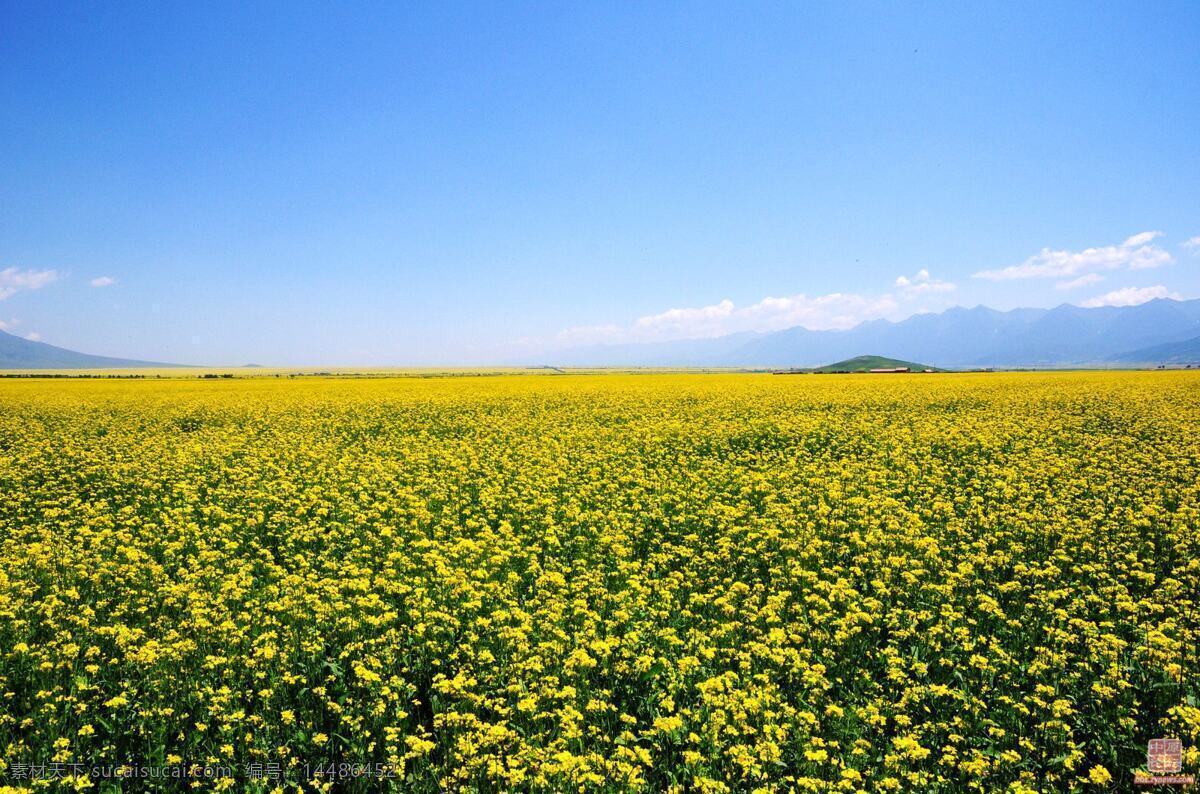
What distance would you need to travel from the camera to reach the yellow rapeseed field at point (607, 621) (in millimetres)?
5203

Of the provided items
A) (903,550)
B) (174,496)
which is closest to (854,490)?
(903,550)

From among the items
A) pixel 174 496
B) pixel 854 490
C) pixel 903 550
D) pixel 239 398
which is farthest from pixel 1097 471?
pixel 239 398

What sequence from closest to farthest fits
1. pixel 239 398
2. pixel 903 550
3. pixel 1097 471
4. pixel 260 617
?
1. pixel 260 617
2. pixel 903 550
3. pixel 1097 471
4. pixel 239 398

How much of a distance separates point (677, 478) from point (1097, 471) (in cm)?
989

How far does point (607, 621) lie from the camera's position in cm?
727

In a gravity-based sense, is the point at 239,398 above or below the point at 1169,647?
above

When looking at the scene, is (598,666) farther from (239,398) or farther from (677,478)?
(239,398)

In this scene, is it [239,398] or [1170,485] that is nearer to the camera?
[1170,485]

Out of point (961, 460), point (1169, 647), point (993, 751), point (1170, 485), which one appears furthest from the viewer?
point (961, 460)

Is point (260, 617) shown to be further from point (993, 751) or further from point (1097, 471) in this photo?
point (1097, 471)

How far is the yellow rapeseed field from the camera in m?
5.20

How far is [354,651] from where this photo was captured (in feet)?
22.0

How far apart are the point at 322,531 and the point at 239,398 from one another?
102 ft

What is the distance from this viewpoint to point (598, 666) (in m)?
6.47
